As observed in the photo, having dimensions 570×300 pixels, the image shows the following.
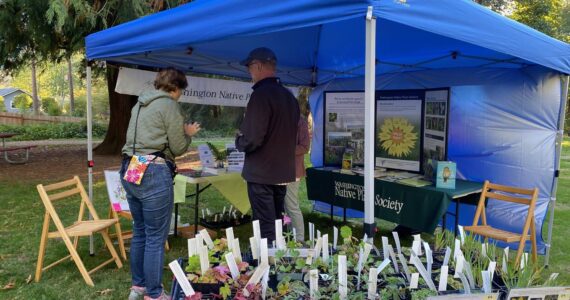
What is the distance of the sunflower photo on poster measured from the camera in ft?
14.6

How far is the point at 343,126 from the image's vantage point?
5152 mm

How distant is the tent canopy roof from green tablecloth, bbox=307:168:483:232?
3.93 ft

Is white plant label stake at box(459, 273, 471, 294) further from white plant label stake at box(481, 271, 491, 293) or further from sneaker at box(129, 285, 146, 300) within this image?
sneaker at box(129, 285, 146, 300)

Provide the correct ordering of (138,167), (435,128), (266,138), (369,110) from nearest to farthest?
(369,110), (138,167), (266,138), (435,128)

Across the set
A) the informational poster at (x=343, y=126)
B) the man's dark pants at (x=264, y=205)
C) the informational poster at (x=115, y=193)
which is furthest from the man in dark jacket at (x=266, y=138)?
the informational poster at (x=343, y=126)

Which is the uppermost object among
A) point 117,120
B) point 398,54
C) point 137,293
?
point 398,54

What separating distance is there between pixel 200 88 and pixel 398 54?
2157mm

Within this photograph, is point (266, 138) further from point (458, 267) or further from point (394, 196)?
point (394, 196)

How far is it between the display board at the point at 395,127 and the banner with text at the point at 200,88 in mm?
740

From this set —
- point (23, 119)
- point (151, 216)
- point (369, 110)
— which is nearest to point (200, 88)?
point (151, 216)

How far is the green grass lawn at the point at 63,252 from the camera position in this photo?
3.21 meters

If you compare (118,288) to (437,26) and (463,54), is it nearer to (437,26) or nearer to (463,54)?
(437,26)

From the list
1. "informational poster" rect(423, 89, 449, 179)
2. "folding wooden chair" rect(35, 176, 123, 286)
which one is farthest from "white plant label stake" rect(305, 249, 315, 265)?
"informational poster" rect(423, 89, 449, 179)

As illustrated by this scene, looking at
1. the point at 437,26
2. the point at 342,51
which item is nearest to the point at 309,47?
the point at 342,51
